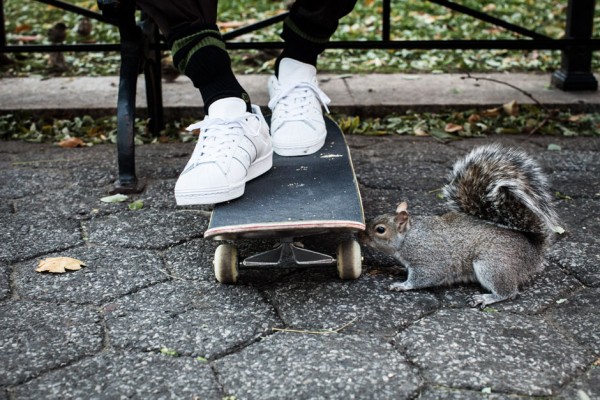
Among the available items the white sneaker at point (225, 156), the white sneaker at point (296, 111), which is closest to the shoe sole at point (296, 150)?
the white sneaker at point (296, 111)

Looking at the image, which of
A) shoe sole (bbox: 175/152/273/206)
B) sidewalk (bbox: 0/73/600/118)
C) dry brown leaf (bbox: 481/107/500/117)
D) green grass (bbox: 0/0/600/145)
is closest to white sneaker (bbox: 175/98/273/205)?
shoe sole (bbox: 175/152/273/206)

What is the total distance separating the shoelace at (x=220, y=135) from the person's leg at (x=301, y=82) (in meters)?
0.18

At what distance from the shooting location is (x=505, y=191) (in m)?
1.79

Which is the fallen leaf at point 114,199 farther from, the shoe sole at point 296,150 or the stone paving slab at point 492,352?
the stone paving slab at point 492,352

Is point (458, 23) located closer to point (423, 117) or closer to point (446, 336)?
point (423, 117)

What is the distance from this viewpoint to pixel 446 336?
62.9 inches

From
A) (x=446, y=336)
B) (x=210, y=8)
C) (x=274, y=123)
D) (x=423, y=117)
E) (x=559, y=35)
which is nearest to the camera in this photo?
(x=446, y=336)

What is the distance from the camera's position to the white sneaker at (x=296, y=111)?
7.45 ft

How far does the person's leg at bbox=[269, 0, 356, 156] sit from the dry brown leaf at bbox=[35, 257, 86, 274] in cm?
70

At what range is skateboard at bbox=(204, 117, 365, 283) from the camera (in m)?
1.71

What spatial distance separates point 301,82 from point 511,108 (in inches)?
51.6

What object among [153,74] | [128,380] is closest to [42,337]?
[128,380]

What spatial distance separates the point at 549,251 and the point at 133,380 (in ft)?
3.86

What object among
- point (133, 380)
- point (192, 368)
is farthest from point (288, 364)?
point (133, 380)
